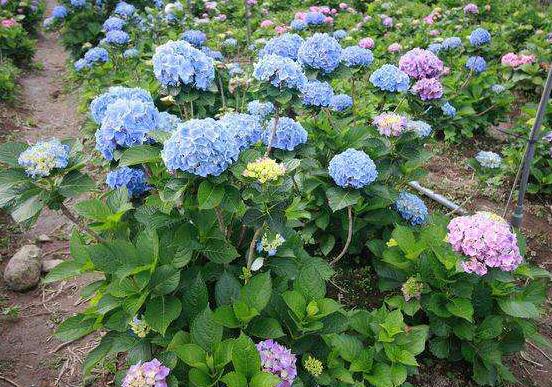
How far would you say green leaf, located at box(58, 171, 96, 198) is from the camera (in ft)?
5.99

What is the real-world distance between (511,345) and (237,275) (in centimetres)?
148

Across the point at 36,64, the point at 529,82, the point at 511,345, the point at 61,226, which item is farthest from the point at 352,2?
the point at 511,345

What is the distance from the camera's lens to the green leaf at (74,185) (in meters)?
1.83

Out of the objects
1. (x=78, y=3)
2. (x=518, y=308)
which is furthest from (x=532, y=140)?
(x=78, y=3)

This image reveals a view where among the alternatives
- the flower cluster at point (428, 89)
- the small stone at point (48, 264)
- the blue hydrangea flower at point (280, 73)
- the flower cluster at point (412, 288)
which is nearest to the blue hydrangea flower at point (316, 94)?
the blue hydrangea flower at point (280, 73)

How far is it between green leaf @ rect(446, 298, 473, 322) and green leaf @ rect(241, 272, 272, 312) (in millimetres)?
967

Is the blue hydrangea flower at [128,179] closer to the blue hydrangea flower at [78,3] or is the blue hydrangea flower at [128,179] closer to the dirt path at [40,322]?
the dirt path at [40,322]

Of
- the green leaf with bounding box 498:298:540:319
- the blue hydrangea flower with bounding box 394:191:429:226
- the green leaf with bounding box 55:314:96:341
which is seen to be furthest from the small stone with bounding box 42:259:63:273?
the green leaf with bounding box 498:298:540:319

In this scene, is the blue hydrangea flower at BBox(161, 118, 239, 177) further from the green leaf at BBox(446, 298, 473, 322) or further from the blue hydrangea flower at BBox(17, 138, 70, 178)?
the green leaf at BBox(446, 298, 473, 322)

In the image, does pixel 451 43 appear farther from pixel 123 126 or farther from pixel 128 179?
pixel 123 126

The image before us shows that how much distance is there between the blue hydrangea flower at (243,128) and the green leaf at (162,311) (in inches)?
28.4

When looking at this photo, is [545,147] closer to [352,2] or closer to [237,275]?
[237,275]

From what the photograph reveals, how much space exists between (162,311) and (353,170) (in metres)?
1.13

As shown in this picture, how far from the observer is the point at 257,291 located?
1943 mm
